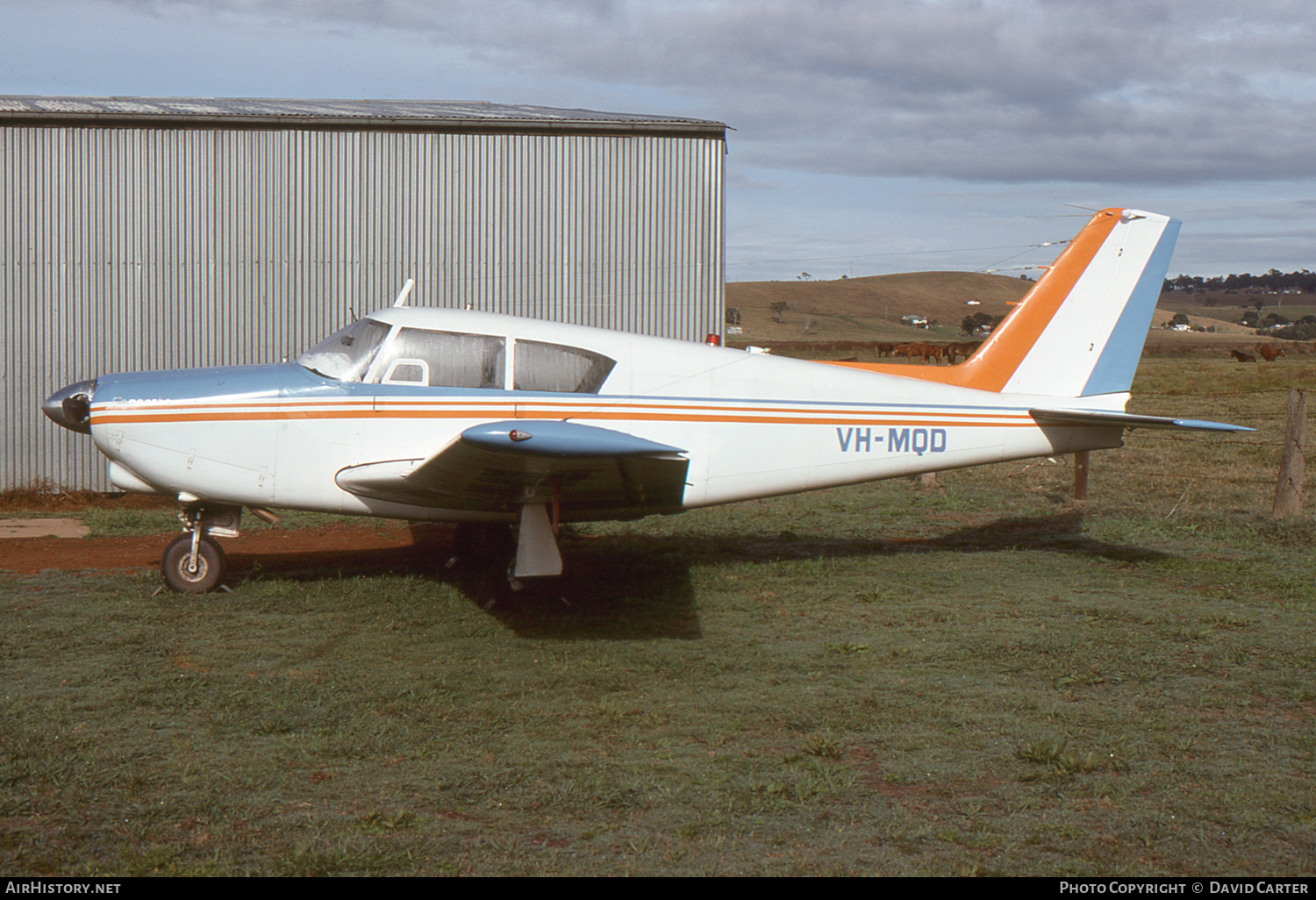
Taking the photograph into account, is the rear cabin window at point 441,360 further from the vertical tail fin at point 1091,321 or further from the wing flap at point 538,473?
the vertical tail fin at point 1091,321

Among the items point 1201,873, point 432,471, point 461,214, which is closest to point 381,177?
point 461,214

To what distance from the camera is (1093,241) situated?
333 inches

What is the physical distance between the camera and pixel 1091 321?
8.42 meters

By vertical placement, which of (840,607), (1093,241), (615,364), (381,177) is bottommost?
(840,607)

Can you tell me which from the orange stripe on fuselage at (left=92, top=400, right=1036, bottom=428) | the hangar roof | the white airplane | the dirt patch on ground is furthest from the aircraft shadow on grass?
the hangar roof

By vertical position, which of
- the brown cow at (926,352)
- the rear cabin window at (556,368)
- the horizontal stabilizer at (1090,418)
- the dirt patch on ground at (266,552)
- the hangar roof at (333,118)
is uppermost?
the hangar roof at (333,118)

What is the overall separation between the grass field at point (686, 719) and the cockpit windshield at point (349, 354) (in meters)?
1.67

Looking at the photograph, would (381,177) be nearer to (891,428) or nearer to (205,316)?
(205,316)

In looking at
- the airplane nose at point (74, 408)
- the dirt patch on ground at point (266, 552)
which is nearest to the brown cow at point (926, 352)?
the dirt patch on ground at point (266, 552)

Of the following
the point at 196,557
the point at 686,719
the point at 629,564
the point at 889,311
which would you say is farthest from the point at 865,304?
the point at 686,719

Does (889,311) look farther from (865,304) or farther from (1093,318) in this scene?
(1093,318)

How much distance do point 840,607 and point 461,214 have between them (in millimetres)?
7689

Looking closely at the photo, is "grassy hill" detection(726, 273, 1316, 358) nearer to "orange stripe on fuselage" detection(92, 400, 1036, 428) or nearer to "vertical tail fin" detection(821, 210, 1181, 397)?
"vertical tail fin" detection(821, 210, 1181, 397)

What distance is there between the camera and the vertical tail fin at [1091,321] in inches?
330
